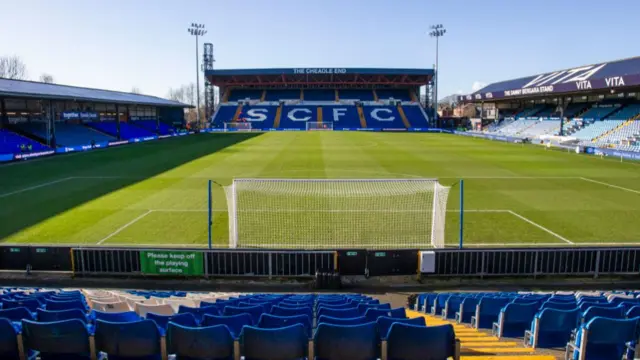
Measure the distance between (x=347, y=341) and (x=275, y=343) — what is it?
695mm

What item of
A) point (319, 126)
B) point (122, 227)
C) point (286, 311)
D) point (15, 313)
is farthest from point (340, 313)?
point (319, 126)

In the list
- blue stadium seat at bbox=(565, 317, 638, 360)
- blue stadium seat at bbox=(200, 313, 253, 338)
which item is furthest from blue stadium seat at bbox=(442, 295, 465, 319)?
blue stadium seat at bbox=(200, 313, 253, 338)

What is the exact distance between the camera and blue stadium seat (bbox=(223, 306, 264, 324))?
19.1 feet

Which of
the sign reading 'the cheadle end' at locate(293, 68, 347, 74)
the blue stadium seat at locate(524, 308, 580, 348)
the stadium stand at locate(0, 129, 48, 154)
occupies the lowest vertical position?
the blue stadium seat at locate(524, 308, 580, 348)

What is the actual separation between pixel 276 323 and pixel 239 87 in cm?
9448

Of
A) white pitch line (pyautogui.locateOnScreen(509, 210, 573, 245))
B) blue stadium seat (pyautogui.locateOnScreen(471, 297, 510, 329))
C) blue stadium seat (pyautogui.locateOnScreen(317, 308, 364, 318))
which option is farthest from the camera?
white pitch line (pyautogui.locateOnScreen(509, 210, 573, 245))

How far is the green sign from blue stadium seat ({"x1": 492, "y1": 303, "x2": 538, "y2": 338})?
742cm

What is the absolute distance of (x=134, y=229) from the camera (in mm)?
15547

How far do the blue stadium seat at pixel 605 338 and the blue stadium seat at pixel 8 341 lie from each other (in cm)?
574

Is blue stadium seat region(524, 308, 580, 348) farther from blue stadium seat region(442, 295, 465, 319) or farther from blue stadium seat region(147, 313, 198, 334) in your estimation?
blue stadium seat region(147, 313, 198, 334)

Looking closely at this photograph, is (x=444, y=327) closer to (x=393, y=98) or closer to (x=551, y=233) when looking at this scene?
(x=551, y=233)

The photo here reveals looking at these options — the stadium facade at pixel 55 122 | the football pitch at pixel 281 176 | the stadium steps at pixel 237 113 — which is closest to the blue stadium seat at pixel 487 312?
the football pitch at pixel 281 176

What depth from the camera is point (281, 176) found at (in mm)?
25984

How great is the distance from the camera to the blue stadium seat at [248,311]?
583 centimetres
